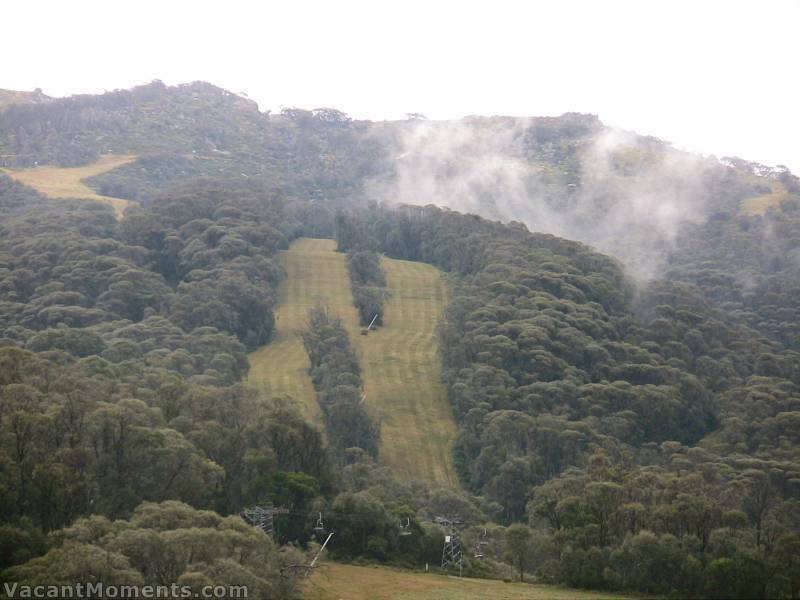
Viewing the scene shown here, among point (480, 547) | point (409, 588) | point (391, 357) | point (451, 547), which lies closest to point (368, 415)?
point (391, 357)

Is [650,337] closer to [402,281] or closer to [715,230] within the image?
[402,281]

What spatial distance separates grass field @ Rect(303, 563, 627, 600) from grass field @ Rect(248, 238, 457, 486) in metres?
27.2

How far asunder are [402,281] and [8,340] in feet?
198

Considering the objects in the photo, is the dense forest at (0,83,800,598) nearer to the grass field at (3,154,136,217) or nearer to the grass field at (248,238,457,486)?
the grass field at (248,238,457,486)

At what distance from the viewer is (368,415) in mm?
92125

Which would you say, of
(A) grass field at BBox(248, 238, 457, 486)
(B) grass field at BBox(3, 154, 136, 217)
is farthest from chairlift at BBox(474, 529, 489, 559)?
(B) grass field at BBox(3, 154, 136, 217)

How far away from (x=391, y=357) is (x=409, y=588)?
189 feet

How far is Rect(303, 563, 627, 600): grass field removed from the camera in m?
53.4

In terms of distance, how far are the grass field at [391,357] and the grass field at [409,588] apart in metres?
27.2

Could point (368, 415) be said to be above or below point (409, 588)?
below

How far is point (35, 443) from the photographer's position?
5609cm

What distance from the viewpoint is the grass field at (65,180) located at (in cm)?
16900

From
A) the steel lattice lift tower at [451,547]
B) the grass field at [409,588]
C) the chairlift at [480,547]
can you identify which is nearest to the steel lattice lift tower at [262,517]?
the grass field at [409,588]

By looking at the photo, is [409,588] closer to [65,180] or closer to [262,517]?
[262,517]
